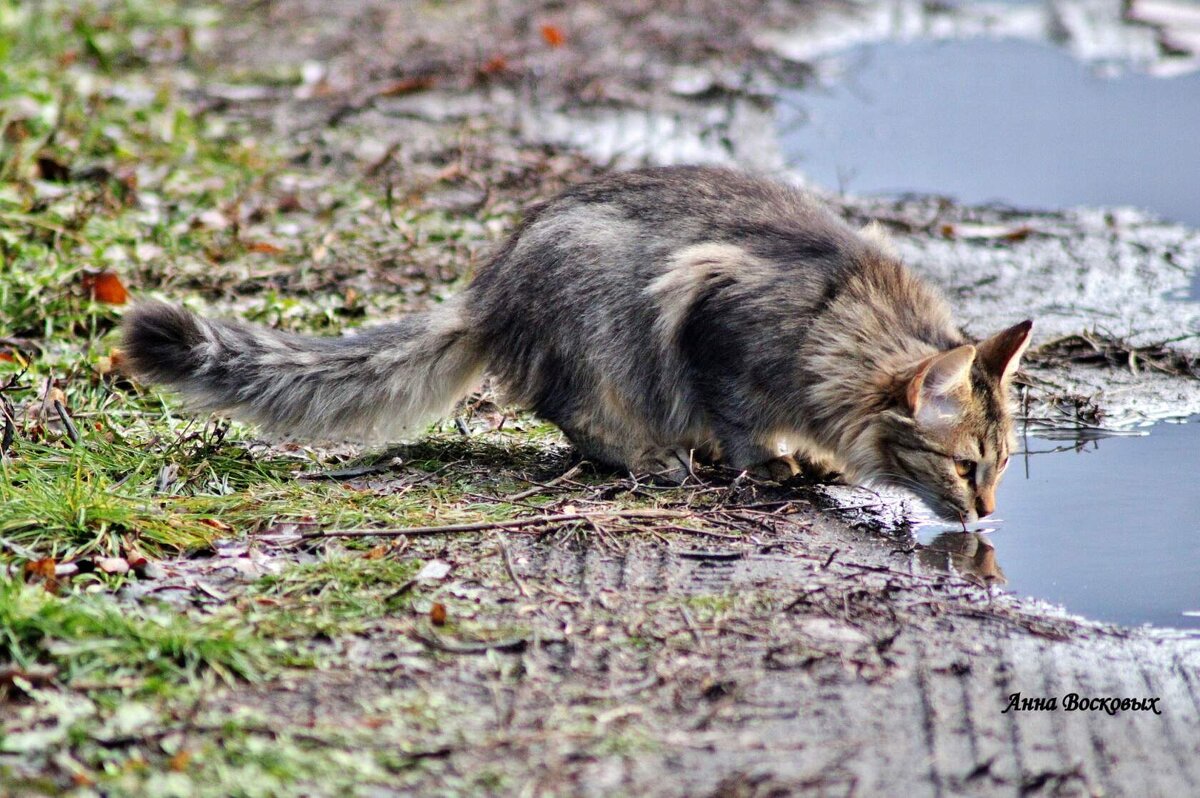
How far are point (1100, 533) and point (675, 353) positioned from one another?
5.01ft

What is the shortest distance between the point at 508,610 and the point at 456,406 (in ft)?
6.24

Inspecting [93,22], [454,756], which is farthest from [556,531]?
[93,22]

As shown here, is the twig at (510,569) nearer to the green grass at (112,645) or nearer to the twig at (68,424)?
the green grass at (112,645)

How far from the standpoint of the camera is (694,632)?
3635 mm

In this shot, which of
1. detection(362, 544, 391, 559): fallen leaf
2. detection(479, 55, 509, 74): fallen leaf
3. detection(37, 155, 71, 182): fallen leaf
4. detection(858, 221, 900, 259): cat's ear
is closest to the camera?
detection(362, 544, 391, 559): fallen leaf

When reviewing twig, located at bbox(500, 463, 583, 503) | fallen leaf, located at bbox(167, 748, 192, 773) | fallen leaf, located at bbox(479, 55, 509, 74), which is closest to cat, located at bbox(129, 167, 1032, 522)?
twig, located at bbox(500, 463, 583, 503)

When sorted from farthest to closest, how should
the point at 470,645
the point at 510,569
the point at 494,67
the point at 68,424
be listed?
the point at 494,67, the point at 68,424, the point at 510,569, the point at 470,645

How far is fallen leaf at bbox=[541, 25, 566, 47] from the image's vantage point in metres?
10.9

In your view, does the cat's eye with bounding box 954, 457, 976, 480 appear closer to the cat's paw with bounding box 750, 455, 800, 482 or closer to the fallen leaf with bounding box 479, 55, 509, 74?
the cat's paw with bounding box 750, 455, 800, 482

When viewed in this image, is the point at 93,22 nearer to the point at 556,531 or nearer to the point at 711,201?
the point at 711,201

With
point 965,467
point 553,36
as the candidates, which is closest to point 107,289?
point 965,467

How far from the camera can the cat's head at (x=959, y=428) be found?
4.56 meters

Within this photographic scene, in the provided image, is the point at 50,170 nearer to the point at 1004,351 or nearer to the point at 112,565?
the point at 112,565

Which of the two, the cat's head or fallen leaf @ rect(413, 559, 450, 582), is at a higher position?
the cat's head
